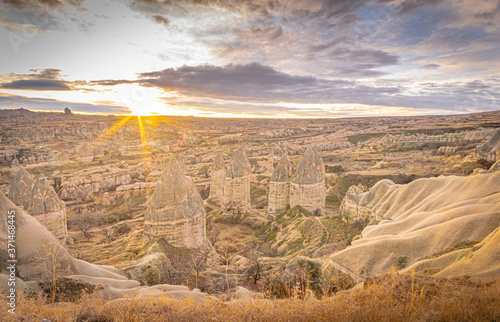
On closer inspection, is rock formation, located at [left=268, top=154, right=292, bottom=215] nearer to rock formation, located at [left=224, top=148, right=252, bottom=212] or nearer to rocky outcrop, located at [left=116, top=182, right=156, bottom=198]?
rock formation, located at [left=224, top=148, right=252, bottom=212]

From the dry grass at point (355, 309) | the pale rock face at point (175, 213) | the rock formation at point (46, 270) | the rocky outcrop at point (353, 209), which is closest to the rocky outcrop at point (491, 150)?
the rocky outcrop at point (353, 209)

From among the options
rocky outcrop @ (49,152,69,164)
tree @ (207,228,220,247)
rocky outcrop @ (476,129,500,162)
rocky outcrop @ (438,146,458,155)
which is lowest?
tree @ (207,228,220,247)

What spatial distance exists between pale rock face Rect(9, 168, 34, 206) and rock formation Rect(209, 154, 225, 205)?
1730cm

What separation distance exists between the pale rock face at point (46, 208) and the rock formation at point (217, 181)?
53.7ft

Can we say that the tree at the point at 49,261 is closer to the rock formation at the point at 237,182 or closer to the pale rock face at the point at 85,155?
the rock formation at the point at 237,182

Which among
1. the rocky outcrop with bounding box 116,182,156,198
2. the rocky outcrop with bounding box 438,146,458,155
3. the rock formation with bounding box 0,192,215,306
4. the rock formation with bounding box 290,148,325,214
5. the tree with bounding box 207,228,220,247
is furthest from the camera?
the rocky outcrop with bounding box 438,146,458,155

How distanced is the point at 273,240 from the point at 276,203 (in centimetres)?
520

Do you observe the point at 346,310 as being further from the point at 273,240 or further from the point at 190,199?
the point at 273,240

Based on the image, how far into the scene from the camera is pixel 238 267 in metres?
13.4

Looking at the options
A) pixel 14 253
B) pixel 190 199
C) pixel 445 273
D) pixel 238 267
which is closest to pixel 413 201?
pixel 445 273

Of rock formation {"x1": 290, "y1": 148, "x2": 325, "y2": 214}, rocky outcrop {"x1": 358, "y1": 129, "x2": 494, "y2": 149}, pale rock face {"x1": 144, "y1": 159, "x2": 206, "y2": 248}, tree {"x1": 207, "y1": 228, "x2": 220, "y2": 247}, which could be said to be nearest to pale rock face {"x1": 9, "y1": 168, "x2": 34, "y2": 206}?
pale rock face {"x1": 144, "y1": 159, "x2": 206, "y2": 248}

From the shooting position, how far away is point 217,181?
31.0 meters

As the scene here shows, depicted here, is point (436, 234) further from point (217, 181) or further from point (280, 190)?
point (217, 181)

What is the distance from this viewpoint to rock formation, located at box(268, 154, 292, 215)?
26.6m
